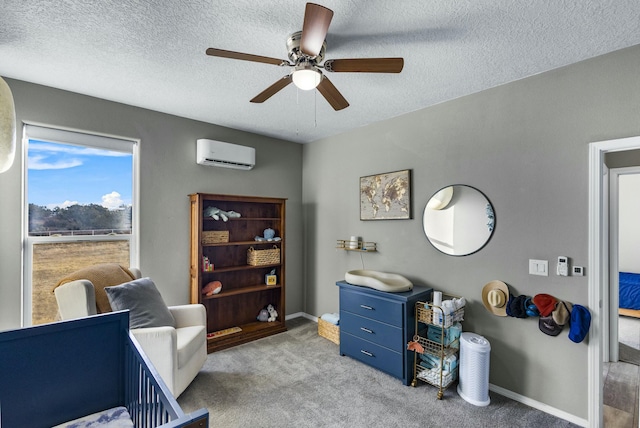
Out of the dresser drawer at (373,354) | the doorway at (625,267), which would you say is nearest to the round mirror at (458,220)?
the dresser drawer at (373,354)

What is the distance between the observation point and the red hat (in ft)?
7.13

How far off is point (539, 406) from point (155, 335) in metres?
2.84

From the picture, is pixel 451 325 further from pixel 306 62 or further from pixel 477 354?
pixel 306 62

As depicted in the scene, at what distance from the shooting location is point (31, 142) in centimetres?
257

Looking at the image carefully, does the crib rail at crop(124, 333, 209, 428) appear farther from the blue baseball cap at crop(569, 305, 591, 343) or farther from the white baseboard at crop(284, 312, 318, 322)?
the white baseboard at crop(284, 312, 318, 322)

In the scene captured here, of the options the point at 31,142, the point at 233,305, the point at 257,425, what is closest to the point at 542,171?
the point at 257,425

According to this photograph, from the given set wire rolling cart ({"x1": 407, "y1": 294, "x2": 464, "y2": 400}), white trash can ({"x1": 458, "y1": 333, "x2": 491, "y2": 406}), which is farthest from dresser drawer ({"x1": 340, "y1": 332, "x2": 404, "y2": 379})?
white trash can ({"x1": 458, "y1": 333, "x2": 491, "y2": 406})

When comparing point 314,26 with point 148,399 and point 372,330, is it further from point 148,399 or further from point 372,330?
point 372,330

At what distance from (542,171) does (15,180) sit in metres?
4.11

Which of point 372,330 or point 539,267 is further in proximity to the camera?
point 372,330

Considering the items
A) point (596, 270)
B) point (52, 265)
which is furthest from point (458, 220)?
point (52, 265)

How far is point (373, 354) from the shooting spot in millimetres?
2816

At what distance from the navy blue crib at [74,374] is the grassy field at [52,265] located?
1.72 metres

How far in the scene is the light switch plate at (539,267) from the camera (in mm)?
2252
